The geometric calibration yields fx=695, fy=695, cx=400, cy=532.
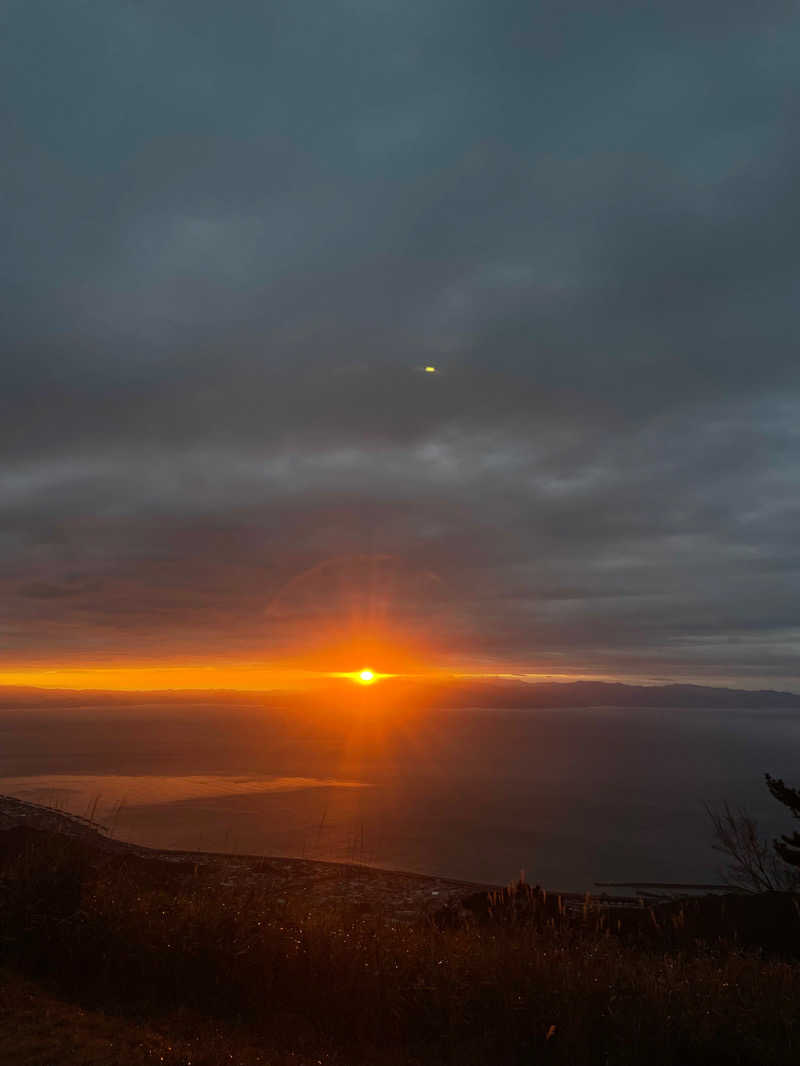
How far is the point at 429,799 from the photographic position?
89938mm

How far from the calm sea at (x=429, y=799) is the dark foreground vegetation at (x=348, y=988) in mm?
17786

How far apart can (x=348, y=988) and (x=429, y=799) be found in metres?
88.2

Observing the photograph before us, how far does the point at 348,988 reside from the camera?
7102 millimetres

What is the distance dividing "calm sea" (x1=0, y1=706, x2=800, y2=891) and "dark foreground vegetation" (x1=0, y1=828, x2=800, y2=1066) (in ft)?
58.4

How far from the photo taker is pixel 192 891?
9.48 metres

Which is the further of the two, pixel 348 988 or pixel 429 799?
pixel 429 799

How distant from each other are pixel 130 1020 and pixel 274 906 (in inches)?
118

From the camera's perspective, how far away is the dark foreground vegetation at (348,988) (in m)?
5.93

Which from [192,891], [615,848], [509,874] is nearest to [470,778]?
[615,848]

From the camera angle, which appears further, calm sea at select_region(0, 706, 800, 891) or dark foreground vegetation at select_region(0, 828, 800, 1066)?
calm sea at select_region(0, 706, 800, 891)

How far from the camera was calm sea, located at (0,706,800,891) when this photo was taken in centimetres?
5775

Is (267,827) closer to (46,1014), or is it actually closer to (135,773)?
(135,773)

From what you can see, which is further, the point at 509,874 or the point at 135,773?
the point at 135,773

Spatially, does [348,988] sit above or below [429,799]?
above
